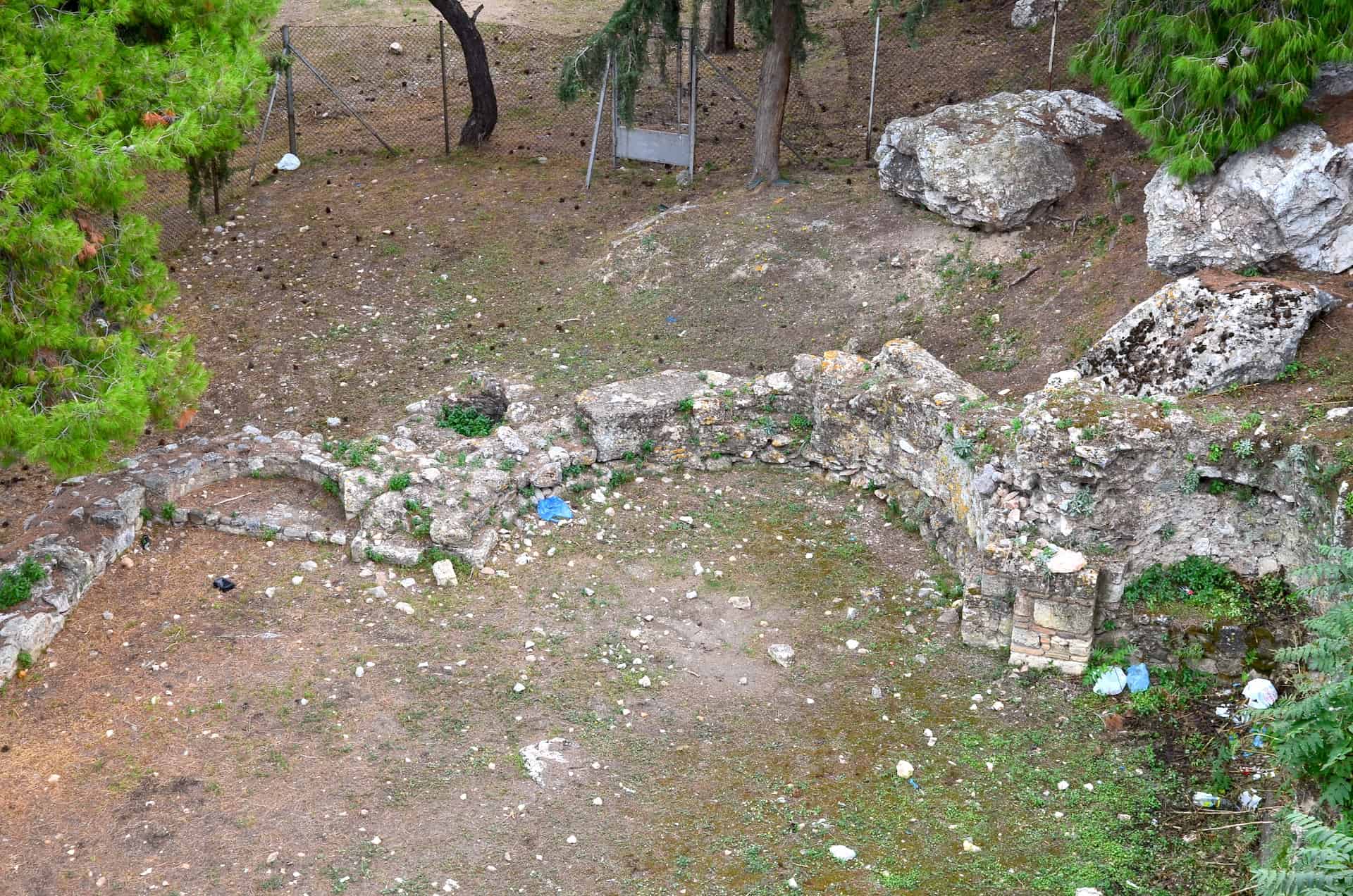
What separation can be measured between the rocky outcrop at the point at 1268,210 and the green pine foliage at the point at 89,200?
869 cm

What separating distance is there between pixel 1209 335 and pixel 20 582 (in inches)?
395

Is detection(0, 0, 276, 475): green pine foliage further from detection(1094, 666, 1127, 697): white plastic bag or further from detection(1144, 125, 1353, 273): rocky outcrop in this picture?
detection(1144, 125, 1353, 273): rocky outcrop

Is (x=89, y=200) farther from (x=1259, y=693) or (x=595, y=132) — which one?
(x=595, y=132)

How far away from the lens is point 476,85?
1873 cm

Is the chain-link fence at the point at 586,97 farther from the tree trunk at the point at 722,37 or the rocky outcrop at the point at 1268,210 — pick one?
the rocky outcrop at the point at 1268,210

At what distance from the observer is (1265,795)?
7.79 meters

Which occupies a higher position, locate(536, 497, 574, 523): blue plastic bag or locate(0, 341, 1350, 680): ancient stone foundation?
locate(0, 341, 1350, 680): ancient stone foundation

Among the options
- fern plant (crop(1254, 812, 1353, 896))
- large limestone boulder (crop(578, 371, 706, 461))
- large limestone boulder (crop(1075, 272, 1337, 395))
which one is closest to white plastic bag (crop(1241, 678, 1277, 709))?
large limestone boulder (crop(1075, 272, 1337, 395))

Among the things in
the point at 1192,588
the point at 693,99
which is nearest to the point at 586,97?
the point at 693,99

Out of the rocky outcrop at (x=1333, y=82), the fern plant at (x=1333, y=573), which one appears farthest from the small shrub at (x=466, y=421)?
the rocky outcrop at (x=1333, y=82)

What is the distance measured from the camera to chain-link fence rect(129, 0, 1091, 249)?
58.7ft

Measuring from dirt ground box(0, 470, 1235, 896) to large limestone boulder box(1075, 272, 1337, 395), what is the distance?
2.59 m

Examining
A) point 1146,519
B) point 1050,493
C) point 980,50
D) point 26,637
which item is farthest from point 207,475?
point 980,50

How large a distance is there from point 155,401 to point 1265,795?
807cm
